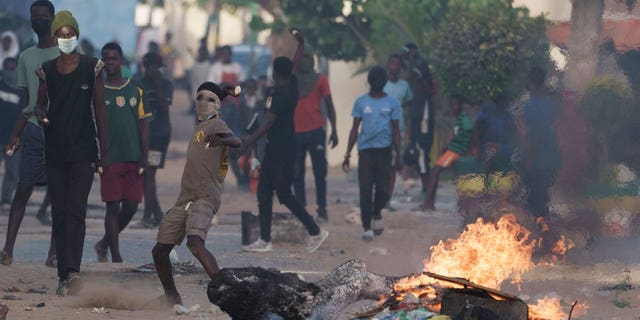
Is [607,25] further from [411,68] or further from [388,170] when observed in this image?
[411,68]

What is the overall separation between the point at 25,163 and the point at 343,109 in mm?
13029

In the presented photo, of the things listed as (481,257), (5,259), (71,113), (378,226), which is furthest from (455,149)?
(71,113)

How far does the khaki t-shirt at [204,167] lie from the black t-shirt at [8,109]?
7.78 m

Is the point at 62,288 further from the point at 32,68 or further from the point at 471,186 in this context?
the point at 471,186

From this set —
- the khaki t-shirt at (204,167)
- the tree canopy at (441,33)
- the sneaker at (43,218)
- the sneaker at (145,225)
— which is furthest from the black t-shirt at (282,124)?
the khaki t-shirt at (204,167)

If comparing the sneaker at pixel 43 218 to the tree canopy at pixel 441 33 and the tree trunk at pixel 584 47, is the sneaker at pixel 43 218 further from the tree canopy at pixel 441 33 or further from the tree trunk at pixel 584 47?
the tree trunk at pixel 584 47

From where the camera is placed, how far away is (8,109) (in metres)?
16.9

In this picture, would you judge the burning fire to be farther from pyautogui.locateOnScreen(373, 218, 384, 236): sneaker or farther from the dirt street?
pyautogui.locateOnScreen(373, 218, 384, 236): sneaker

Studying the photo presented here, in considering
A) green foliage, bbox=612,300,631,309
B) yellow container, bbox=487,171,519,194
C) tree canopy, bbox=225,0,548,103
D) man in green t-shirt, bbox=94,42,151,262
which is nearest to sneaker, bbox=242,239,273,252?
man in green t-shirt, bbox=94,42,151,262

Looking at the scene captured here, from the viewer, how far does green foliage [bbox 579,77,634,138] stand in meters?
12.6

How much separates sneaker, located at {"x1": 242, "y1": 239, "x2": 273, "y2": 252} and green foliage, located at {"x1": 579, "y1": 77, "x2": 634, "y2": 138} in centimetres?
312

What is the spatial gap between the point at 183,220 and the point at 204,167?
1.21 feet

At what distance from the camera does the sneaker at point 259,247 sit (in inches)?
531

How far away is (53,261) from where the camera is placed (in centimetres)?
1147
